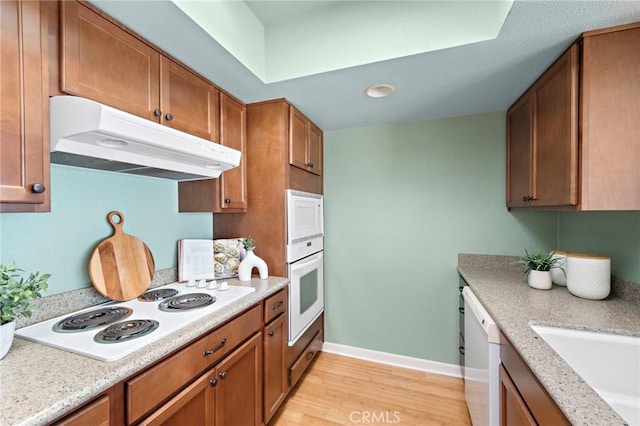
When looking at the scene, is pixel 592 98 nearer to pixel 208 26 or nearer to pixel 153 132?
pixel 208 26

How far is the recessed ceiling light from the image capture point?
1.70 metres

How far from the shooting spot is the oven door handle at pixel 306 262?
1.95 m

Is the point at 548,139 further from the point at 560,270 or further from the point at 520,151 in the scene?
the point at 560,270

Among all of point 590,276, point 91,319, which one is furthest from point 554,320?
point 91,319

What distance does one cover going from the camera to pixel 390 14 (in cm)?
138

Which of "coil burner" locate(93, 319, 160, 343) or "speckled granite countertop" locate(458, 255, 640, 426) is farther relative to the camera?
"coil burner" locate(93, 319, 160, 343)

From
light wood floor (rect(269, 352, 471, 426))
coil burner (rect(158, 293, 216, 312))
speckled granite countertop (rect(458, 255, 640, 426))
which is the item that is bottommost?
light wood floor (rect(269, 352, 471, 426))

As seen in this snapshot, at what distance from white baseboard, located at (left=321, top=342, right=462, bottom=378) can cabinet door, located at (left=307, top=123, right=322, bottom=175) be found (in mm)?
1704

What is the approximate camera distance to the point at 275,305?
169 cm

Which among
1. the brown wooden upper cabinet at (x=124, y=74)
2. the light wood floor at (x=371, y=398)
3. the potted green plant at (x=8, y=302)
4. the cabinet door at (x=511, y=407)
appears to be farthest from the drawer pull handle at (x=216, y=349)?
the cabinet door at (x=511, y=407)

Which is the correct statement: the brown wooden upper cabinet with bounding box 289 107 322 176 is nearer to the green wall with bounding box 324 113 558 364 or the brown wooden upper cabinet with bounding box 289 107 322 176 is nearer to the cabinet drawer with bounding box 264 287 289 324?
the green wall with bounding box 324 113 558 364

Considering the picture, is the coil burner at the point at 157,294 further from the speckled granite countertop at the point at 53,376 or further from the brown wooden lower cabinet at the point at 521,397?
the brown wooden lower cabinet at the point at 521,397

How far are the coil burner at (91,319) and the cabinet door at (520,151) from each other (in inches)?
92.4

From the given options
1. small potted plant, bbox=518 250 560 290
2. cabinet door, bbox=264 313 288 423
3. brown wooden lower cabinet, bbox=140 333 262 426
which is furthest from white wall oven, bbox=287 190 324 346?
small potted plant, bbox=518 250 560 290
